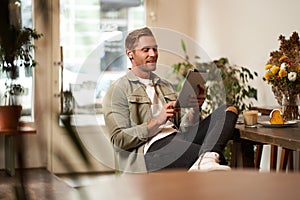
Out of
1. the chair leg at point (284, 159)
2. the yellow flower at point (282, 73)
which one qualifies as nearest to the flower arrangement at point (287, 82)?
the yellow flower at point (282, 73)

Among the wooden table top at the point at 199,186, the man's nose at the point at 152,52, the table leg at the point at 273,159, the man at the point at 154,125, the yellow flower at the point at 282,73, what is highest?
the man's nose at the point at 152,52

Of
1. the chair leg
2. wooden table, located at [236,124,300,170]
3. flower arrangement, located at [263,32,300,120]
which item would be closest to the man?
wooden table, located at [236,124,300,170]

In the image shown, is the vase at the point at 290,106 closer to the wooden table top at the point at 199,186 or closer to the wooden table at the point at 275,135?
the wooden table at the point at 275,135

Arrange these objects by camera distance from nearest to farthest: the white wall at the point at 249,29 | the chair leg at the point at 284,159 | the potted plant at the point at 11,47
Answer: the potted plant at the point at 11,47 < the chair leg at the point at 284,159 < the white wall at the point at 249,29

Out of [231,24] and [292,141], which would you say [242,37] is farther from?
[292,141]

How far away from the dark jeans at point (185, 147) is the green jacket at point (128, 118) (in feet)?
0.25

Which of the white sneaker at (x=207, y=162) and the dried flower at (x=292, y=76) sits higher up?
the dried flower at (x=292, y=76)

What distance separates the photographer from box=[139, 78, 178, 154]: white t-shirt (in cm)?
338

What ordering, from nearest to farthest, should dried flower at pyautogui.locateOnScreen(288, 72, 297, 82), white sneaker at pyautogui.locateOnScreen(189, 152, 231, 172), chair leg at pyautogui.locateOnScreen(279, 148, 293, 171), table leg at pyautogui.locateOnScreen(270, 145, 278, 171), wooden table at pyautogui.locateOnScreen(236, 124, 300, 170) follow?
wooden table at pyautogui.locateOnScreen(236, 124, 300, 170) → white sneaker at pyautogui.locateOnScreen(189, 152, 231, 172) → dried flower at pyautogui.locateOnScreen(288, 72, 297, 82) → chair leg at pyautogui.locateOnScreen(279, 148, 293, 171) → table leg at pyautogui.locateOnScreen(270, 145, 278, 171)

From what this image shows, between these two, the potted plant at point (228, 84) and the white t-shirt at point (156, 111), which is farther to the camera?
the potted plant at point (228, 84)

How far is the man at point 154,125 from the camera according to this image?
330 cm

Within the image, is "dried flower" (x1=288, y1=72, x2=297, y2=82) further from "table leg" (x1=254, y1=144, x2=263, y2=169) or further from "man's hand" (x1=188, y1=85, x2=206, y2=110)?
"table leg" (x1=254, y1=144, x2=263, y2=169)

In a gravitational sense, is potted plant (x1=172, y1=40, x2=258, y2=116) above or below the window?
below

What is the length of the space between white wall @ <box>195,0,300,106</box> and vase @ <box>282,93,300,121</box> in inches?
54.7
